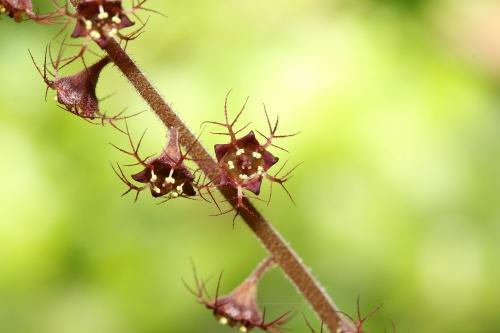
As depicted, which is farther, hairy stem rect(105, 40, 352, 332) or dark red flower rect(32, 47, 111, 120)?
dark red flower rect(32, 47, 111, 120)

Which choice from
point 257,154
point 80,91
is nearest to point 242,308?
point 257,154

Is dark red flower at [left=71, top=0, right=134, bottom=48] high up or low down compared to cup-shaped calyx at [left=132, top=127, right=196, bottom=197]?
up

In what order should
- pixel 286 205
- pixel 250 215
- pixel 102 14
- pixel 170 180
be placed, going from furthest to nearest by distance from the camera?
pixel 286 205 → pixel 250 215 → pixel 170 180 → pixel 102 14

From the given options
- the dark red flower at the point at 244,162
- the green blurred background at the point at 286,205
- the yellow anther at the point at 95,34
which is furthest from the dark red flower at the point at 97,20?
the green blurred background at the point at 286,205

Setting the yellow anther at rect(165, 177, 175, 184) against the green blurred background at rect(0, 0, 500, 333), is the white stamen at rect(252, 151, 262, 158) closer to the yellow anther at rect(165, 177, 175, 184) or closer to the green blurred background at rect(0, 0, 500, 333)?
the yellow anther at rect(165, 177, 175, 184)

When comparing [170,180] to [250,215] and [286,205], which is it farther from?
[286,205]

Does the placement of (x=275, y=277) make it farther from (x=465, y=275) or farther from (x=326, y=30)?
(x=326, y=30)

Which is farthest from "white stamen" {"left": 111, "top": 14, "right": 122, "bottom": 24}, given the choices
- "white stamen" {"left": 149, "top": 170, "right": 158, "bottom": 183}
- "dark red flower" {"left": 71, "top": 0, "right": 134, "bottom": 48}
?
"white stamen" {"left": 149, "top": 170, "right": 158, "bottom": 183}
